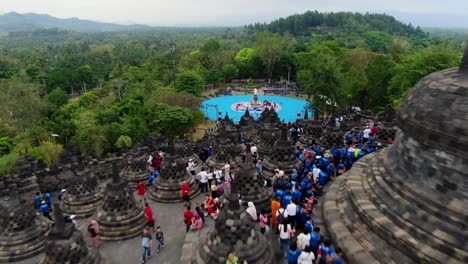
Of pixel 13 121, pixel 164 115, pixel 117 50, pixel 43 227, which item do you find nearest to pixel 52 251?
pixel 43 227

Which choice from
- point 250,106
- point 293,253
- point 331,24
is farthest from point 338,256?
point 331,24

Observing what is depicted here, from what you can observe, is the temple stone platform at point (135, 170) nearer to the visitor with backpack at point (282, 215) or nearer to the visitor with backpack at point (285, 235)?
the visitor with backpack at point (282, 215)

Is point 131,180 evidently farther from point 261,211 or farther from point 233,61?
point 233,61

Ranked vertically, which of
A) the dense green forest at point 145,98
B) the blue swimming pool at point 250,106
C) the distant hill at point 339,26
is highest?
the distant hill at point 339,26

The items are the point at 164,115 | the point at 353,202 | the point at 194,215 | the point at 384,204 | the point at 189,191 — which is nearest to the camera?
the point at 384,204

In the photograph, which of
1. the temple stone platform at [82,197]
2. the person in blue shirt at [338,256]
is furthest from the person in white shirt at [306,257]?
the temple stone platform at [82,197]

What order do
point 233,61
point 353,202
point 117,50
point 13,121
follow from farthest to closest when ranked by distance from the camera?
point 117,50 < point 233,61 < point 13,121 < point 353,202

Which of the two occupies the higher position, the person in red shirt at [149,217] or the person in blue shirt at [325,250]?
the person in blue shirt at [325,250]

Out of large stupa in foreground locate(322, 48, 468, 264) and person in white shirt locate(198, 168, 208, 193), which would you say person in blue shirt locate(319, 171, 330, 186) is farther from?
person in white shirt locate(198, 168, 208, 193)
